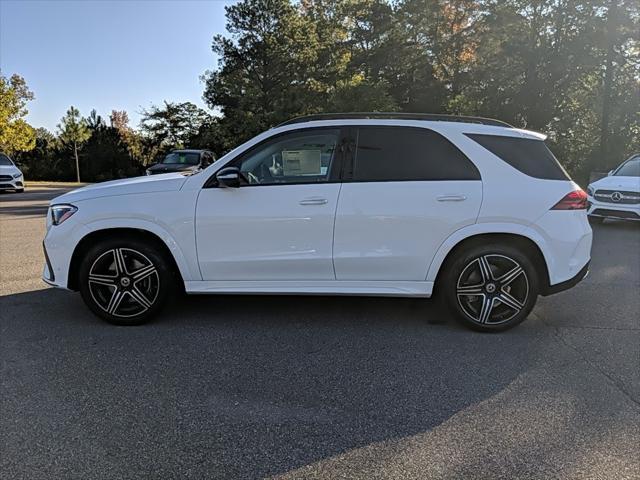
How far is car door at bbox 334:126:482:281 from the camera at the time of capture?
4215 mm

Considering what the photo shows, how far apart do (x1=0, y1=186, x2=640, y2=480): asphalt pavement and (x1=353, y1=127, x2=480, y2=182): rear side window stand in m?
1.38

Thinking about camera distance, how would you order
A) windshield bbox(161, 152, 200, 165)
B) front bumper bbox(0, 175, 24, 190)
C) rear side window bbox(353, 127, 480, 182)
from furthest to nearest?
front bumper bbox(0, 175, 24, 190)
windshield bbox(161, 152, 200, 165)
rear side window bbox(353, 127, 480, 182)

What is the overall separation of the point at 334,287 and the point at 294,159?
1.19 metres

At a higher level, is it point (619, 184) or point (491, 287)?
point (619, 184)

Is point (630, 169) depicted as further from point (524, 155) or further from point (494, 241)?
point (494, 241)

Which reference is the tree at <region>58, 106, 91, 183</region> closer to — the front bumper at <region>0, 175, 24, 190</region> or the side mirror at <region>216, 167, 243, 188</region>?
the front bumper at <region>0, 175, 24, 190</region>

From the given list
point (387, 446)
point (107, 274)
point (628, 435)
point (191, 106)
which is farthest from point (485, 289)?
point (191, 106)

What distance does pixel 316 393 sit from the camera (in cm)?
331

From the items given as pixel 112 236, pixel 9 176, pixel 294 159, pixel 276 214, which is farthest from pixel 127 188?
pixel 9 176

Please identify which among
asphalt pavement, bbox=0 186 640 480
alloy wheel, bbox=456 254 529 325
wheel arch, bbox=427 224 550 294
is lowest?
asphalt pavement, bbox=0 186 640 480

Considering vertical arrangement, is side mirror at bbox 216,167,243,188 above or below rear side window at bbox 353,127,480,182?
below

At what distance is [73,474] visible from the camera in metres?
2.47

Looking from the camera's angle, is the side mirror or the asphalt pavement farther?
the side mirror

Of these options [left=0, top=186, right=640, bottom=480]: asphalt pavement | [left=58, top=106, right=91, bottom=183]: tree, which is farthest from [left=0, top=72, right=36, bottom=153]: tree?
[left=0, top=186, right=640, bottom=480]: asphalt pavement
